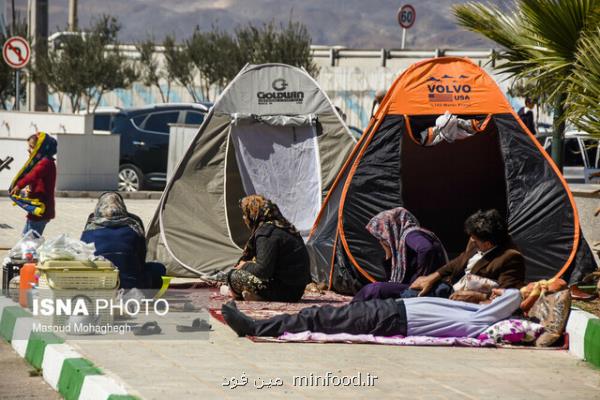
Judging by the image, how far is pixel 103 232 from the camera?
9266mm

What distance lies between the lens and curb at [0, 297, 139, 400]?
21.0 ft

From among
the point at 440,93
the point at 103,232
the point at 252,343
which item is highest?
the point at 440,93

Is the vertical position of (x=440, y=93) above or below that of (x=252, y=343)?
above

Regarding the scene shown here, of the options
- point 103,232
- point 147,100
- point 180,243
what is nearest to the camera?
point 103,232

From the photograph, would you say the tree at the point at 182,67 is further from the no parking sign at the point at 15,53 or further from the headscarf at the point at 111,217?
the headscarf at the point at 111,217

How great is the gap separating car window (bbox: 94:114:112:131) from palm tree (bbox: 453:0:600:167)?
1688 centimetres

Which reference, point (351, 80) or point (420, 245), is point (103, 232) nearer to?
point (420, 245)

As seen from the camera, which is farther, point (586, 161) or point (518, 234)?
point (586, 161)

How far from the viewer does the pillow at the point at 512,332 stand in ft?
27.8

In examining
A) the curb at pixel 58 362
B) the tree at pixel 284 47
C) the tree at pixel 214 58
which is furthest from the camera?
the tree at pixel 214 58

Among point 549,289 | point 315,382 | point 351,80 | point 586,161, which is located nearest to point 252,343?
point 315,382

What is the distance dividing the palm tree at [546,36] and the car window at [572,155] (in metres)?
11.0

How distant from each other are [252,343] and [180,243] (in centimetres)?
394

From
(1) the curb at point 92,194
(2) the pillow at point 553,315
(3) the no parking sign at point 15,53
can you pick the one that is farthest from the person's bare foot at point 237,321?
(3) the no parking sign at point 15,53
